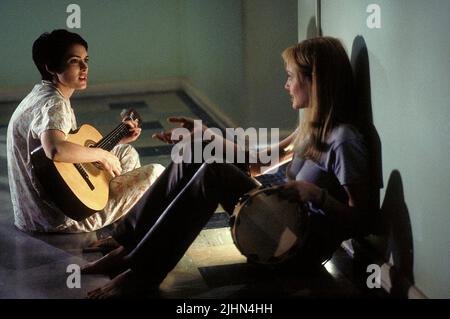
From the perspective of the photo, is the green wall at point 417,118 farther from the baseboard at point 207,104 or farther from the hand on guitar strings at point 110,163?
the baseboard at point 207,104

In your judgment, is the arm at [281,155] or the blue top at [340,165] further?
the arm at [281,155]

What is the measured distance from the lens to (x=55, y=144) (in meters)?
3.25

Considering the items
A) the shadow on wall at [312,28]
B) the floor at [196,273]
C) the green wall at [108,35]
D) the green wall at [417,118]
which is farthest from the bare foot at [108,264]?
the green wall at [108,35]

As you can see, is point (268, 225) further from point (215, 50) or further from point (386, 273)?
point (215, 50)

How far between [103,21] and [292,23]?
2508 mm

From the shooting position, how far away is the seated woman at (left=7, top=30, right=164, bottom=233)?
329 centimetres

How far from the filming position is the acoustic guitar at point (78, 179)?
333cm

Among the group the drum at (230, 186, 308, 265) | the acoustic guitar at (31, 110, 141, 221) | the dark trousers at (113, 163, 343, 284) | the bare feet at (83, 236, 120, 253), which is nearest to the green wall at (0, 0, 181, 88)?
the acoustic guitar at (31, 110, 141, 221)

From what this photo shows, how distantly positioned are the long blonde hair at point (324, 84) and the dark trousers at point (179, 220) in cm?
31

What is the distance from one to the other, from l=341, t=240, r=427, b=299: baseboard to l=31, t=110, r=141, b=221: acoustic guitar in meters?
1.10

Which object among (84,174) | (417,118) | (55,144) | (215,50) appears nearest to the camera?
(417,118)

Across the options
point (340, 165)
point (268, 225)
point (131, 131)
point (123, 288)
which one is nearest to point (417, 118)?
point (340, 165)

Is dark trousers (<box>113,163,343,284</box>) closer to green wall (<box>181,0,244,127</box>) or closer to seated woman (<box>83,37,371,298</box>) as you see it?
seated woman (<box>83,37,371,298</box>)

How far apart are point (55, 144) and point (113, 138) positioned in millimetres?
362
